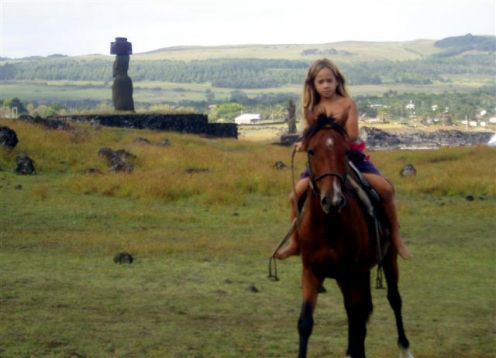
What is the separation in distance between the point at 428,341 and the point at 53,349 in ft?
10.9

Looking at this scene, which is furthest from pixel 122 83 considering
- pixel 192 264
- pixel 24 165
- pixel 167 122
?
pixel 192 264

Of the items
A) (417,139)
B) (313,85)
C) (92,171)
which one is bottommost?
(417,139)

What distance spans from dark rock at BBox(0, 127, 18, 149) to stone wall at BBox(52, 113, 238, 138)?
38.6ft

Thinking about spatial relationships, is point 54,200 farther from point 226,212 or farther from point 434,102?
point 434,102

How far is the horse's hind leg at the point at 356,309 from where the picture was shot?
8938 millimetres

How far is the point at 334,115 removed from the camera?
905 cm

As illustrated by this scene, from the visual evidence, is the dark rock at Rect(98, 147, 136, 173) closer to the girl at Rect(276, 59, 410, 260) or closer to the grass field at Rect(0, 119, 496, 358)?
the grass field at Rect(0, 119, 496, 358)

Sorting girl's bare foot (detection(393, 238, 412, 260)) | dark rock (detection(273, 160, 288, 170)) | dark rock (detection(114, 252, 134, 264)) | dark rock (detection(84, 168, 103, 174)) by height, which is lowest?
dark rock (detection(273, 160, 288, 170))

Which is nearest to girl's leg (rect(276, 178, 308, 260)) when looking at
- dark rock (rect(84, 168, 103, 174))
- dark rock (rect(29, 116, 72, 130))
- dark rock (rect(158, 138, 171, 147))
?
dark rock (rect(84, 168, 103, 174))

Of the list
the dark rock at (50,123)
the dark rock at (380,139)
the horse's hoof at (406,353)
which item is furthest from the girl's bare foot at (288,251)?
the dark rock at (380,139)

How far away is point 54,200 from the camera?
20.2 m

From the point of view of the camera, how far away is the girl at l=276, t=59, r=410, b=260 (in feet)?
29.6

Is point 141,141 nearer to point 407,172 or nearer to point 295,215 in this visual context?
point 407,172

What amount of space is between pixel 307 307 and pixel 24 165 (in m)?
16.3
